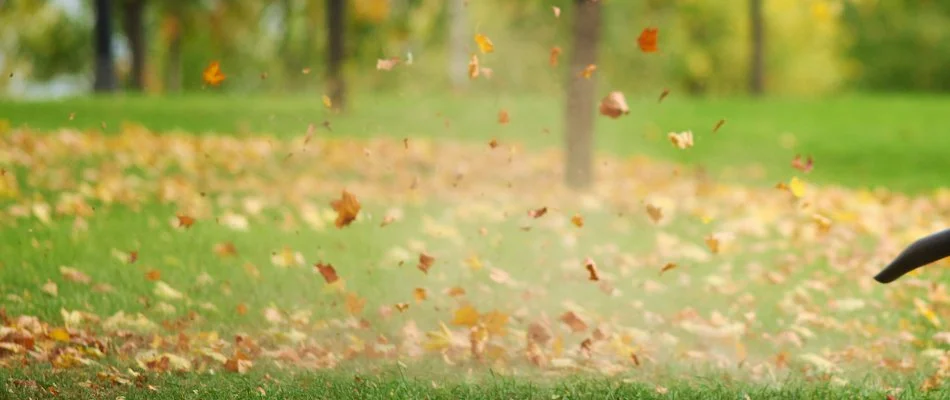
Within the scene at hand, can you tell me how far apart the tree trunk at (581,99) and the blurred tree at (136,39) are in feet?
51.9

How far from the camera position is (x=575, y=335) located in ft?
18.1

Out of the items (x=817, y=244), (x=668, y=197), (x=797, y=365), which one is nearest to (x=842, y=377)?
(x=797, y=365)

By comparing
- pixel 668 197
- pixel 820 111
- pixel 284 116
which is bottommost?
pixel 668 197

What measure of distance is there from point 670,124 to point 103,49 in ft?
32.0

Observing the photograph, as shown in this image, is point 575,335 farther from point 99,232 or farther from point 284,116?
point 284,116

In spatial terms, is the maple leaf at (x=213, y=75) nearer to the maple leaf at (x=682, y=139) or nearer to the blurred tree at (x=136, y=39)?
the maple leaf at (x=682, y=139)

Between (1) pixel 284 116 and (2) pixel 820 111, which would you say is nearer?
(1) pixel 284 116

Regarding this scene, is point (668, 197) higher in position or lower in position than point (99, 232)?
higher

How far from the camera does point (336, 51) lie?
15.5 meters

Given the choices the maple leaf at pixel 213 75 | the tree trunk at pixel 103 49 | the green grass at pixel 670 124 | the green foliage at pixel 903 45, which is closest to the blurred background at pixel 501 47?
the green foliage at pixel 903 45

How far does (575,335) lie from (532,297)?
0.76 m

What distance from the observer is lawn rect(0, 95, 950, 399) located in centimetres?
479

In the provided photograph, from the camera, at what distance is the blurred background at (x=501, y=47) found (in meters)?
27.6

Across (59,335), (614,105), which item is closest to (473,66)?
(614,105)
